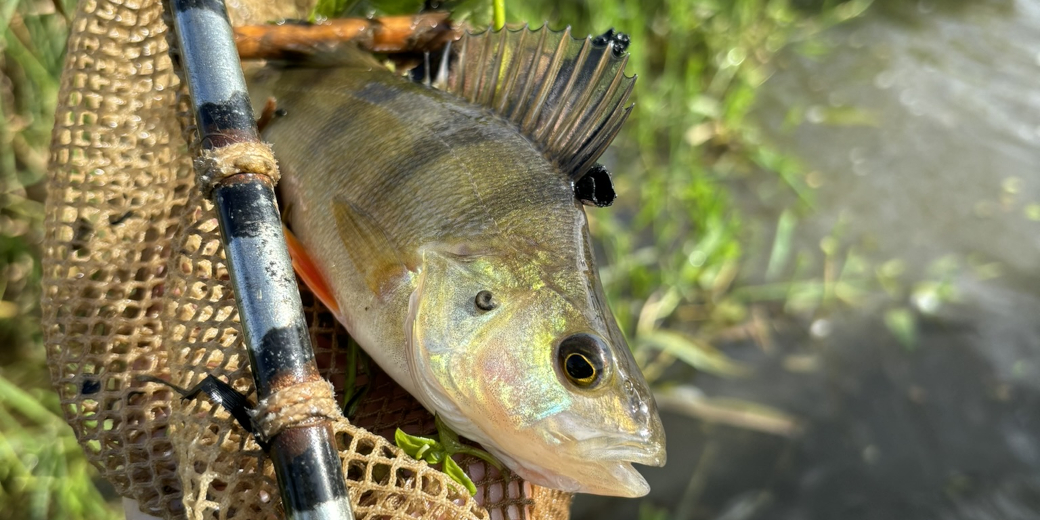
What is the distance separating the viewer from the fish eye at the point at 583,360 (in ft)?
5.42

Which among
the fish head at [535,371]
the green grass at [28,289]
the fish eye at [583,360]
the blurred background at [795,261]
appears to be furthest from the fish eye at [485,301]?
the green grass at [28,289]

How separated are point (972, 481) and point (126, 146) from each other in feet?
13.0

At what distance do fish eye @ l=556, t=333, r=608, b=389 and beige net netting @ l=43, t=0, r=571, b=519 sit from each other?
37 centimetres

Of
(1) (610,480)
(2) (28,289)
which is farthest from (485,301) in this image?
(2) (28,289)

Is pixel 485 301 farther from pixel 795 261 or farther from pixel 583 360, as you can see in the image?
pixel 795 261

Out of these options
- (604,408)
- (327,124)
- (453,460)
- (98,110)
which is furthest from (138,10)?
(604,408)

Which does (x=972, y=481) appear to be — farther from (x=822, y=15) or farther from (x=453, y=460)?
(x=822, y=15)

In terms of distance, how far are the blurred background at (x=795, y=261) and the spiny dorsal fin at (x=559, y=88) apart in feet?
2.02

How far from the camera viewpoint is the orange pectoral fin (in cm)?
201

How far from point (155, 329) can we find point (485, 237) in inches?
40.6

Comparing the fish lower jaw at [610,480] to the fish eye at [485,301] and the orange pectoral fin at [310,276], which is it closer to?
the fish eye at [485,301]

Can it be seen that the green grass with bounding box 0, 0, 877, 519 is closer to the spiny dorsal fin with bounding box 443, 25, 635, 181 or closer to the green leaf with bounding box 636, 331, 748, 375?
the green leaf with bounding box 636, 331, 748, 375

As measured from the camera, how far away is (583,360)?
5.44ft

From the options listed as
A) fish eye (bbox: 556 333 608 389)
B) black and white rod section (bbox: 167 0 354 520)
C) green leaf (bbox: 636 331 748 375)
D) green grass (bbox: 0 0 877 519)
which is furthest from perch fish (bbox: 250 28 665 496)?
green leaf (bbox: 636 331 748 375)
